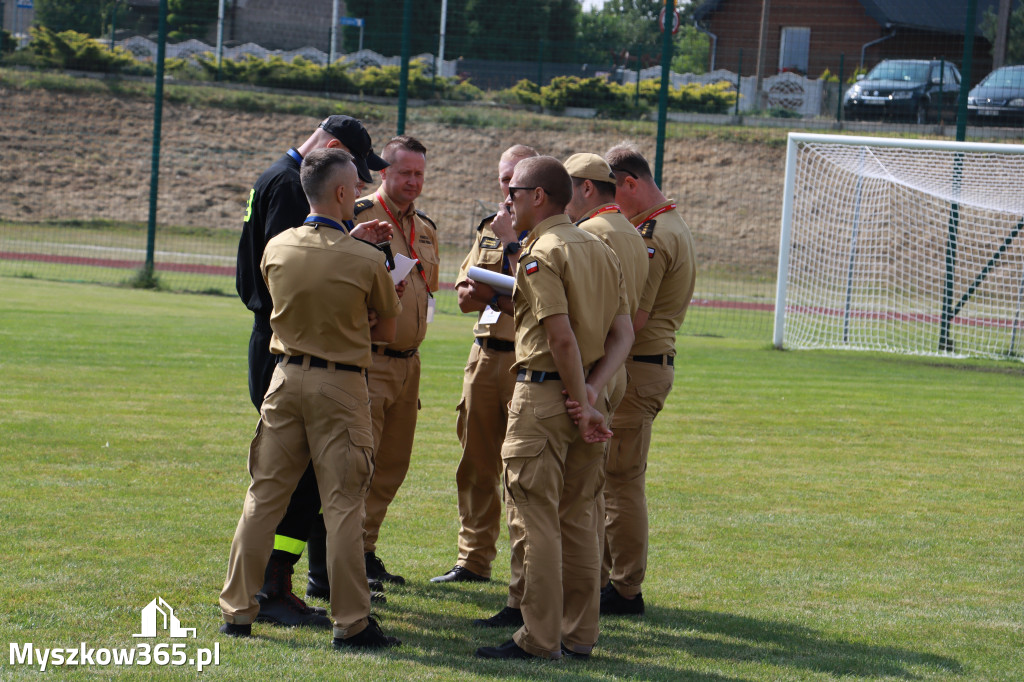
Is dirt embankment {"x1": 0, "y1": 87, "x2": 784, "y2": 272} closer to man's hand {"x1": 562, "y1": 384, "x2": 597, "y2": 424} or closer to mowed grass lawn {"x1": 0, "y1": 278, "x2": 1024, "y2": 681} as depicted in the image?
mowed grass lawn {"x1": 0, "y1": 278, "x2": 1024, "y2": 681}

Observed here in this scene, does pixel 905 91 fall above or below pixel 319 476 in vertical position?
above

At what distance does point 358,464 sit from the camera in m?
4.36

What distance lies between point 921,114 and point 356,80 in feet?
50.8

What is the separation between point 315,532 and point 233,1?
36.4m

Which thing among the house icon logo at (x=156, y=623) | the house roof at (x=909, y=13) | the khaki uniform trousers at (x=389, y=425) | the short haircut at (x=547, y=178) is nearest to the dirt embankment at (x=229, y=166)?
the house roof at (x=909, y=13)

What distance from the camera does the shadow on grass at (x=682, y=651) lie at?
4263mm

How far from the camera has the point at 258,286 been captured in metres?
4.94

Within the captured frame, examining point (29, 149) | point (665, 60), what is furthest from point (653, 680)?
point (29, 149)

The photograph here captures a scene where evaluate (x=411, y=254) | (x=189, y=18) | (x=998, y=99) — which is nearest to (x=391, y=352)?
(x=411, y=254)

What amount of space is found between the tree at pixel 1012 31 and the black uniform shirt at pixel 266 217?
20.2m

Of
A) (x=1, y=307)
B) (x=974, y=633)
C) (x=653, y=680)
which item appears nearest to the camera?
(x=653, y=680)

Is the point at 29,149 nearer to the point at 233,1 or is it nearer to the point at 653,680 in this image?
the point at 233,1

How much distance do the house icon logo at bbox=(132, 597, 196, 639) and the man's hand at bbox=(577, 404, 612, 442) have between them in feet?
5.85

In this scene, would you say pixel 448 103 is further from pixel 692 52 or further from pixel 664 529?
pixel 664 529
